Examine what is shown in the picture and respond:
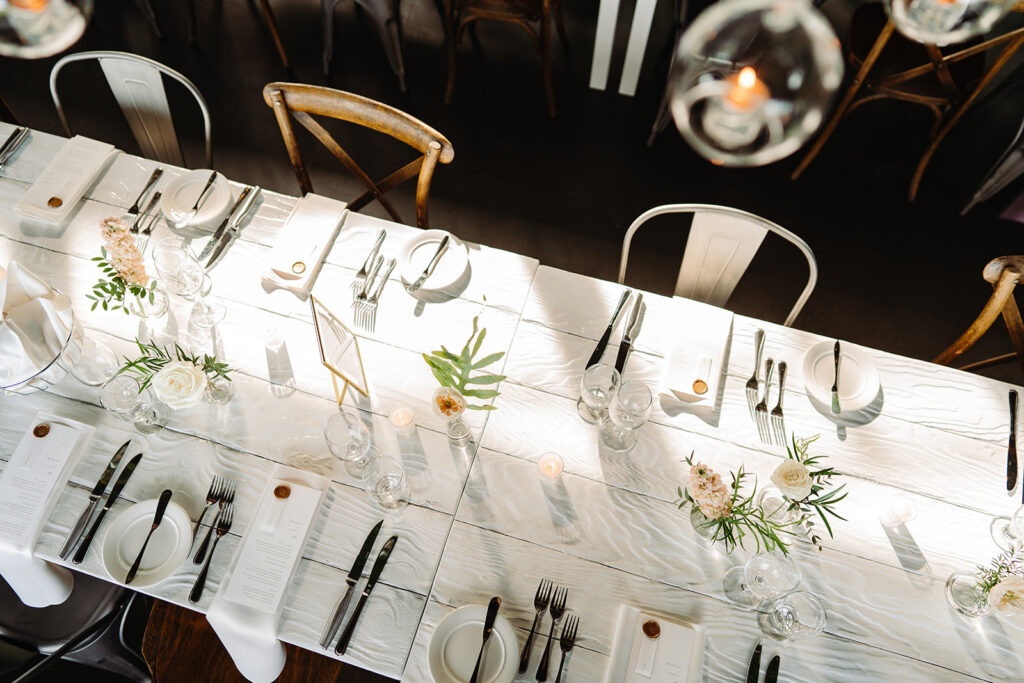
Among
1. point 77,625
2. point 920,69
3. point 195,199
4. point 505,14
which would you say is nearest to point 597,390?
point 195,199

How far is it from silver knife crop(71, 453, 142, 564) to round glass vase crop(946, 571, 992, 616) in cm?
225

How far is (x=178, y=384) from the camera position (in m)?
1.83

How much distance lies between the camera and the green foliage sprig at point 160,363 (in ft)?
6.35

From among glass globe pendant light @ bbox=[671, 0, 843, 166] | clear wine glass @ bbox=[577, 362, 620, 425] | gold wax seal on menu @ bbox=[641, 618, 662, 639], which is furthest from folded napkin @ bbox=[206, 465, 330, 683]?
glass globe pendant light @ bbox=[671, 0, 843, 166]

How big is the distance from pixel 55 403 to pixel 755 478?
2.06 meters

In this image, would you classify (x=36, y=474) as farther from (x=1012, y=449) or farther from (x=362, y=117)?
(x=1012, y=449)

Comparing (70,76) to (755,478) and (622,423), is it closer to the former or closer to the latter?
(622,423)

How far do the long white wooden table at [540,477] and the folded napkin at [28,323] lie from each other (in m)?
0.14

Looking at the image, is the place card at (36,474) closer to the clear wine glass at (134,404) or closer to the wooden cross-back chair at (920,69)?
the clear wine glass at (134,404)

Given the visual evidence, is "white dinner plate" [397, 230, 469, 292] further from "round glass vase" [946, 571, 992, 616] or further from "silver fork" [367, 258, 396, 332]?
"round glass vase" [946, 571, 992, 616]

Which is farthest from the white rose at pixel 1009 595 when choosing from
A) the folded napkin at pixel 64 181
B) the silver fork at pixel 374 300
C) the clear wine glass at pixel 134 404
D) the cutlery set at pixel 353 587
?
the folded napkin at pixel 64 181

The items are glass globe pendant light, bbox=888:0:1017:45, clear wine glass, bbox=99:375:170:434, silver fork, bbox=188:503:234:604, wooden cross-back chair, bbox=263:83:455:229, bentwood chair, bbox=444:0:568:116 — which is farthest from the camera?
bentwood chair, bbox=444:0:568:116

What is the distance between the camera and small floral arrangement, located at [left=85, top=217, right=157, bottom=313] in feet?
6.22

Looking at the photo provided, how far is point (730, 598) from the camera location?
1775mm
